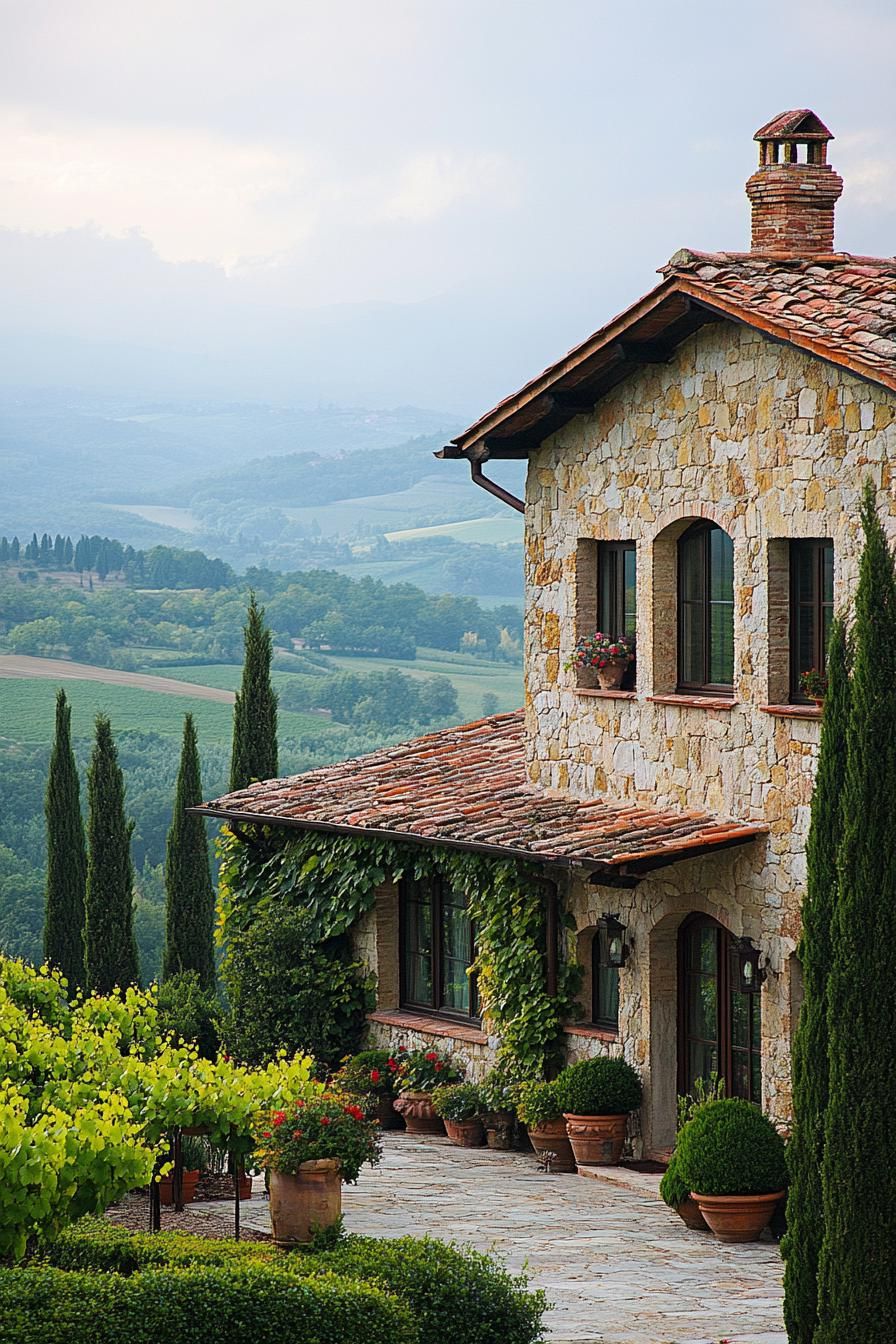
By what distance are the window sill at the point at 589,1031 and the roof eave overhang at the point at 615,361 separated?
5.38 m

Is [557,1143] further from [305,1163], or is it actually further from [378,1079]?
[305,1163]

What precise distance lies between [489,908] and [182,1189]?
466 centimetres

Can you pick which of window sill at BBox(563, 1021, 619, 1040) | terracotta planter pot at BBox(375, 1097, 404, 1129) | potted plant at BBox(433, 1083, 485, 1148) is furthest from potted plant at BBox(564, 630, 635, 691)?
terracotta planter pot at BBox(375, 1097, 404, 1129)

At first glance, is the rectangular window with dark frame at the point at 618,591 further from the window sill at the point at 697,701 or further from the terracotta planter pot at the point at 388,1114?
the terracotta planter pot at the point at 388,1114

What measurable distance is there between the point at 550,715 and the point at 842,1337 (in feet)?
28.4

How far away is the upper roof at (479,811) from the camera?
14734 mm

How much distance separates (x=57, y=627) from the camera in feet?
277

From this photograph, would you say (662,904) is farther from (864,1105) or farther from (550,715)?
(864,1105)

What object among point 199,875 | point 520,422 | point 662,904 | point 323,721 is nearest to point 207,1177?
point 662,904

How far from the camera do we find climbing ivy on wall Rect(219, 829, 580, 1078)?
54.9 ft

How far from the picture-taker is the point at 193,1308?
28.7 ft

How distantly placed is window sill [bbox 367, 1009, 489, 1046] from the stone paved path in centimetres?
134

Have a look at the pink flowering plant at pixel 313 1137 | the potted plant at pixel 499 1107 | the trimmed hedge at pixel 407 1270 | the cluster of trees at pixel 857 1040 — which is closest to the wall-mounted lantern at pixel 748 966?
the potted plant at pixel 499 1107

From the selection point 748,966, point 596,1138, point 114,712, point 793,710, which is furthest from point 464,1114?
point 114,712
